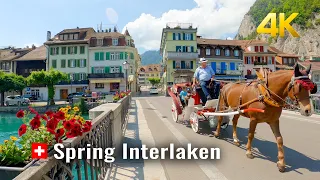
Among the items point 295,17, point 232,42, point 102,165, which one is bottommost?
point 102,165

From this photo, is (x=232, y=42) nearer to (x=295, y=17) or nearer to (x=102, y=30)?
(x=102, y=30)

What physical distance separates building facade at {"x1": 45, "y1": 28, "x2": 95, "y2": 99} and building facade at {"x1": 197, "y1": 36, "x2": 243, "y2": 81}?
24.2 m

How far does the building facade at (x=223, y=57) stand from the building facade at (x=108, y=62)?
1594cm

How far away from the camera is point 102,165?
391 cm

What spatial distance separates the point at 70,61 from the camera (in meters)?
46.7

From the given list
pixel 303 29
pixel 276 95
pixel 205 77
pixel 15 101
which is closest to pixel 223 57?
pixel 15 101

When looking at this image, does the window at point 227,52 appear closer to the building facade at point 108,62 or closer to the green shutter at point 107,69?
→ the building facade at point 108,62

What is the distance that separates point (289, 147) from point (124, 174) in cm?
444

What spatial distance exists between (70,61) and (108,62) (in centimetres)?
787

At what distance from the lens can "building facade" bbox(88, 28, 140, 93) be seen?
45281 mm

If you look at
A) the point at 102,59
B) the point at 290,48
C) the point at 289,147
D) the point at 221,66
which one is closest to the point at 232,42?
the point at 221,66

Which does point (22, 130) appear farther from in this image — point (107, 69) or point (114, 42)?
point (114, 42)

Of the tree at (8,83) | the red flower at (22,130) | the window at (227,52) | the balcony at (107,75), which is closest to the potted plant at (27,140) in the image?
the red flower at (22,130)

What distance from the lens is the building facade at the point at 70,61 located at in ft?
152
